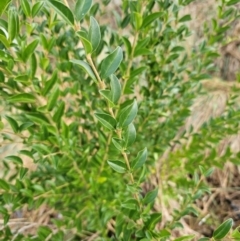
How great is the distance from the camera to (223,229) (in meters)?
0.39

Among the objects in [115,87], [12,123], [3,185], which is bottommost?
[3,185]

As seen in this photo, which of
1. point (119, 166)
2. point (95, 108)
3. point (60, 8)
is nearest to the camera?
point (60, 8)

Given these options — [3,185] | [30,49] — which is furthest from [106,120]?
[3,185]

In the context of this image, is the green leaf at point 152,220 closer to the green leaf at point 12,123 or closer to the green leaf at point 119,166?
the green leaf at point 119,166

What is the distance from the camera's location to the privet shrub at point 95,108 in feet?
1.24

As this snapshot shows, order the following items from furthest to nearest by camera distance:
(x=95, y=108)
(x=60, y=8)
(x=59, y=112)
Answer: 1. (x=95, y=108)
2. (x=59, y=112)
3. (x=60, y=8)

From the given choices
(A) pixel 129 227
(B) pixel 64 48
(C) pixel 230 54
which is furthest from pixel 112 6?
(A) pixel 129 227

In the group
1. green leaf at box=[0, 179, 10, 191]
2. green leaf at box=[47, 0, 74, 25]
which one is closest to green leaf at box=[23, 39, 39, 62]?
green leaf at box=[47, 0, 74, 25]

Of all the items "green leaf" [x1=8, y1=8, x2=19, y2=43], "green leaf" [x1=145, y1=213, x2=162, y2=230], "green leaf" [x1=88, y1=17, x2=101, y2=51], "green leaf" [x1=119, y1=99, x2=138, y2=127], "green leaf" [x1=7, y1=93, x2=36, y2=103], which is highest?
"green leaf" [x1=88, y1=17, x2=101, y2=51]

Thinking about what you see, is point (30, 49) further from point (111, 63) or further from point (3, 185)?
point (3, 185)

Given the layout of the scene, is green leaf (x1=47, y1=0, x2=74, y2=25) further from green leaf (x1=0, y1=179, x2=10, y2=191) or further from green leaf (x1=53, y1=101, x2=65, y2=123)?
green leaf (x1=0, y1=179, x2=10, y2=191)

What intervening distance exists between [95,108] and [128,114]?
1.04ft

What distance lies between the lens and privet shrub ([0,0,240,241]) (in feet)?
1.24

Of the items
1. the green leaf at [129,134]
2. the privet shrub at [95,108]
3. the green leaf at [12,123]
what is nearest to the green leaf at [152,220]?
the privet shrub at [95,108]
